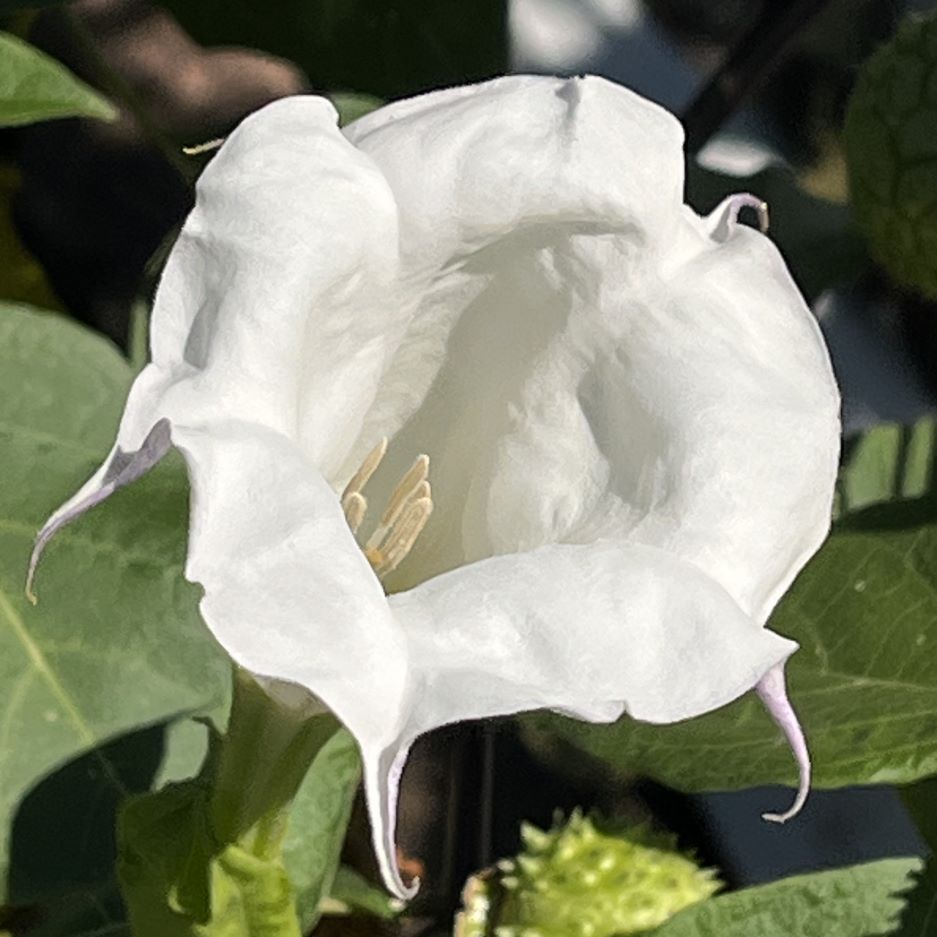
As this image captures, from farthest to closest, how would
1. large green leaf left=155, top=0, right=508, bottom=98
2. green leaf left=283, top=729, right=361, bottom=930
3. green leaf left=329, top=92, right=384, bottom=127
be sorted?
large green leaf left=155, top=0, right=508, bottom=98, green leaf left=329, top=92, right=384, bottom=127, green leaf left=283, top=729, right=361, bottom=930

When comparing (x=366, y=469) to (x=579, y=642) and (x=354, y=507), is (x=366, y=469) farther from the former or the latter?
(x=579, y=642)

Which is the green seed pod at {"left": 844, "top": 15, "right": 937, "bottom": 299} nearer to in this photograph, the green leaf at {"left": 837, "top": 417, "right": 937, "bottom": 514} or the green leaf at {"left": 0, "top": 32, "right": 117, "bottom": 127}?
the green leaf at {"left": 837, "top": 417, "right": 937, "bottom": 514}

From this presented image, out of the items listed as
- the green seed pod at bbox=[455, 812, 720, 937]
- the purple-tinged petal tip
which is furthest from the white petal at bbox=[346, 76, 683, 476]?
the green seed pod at bbox=[455, 812, 720, 937]

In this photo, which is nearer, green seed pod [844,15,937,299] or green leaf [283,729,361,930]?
green leaf [283,729,361,930]

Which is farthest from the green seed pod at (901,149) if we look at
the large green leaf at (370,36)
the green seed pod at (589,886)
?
the green seed pod at (589,886)

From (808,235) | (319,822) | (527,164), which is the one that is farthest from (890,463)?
(527,164)

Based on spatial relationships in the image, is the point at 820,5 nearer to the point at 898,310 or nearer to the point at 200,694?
the point at 898,310
